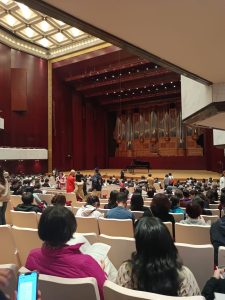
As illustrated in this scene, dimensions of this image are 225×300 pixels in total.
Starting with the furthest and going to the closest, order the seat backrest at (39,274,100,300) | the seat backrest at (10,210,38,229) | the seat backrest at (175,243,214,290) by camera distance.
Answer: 1. the seat backrest at (10,210,38,229)
2. the seat backrest at (175,243,214,290)
3. the seat backrest at (39,274,100,300)

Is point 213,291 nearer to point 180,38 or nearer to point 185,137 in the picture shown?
point 180,38

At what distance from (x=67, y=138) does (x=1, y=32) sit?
298 inches

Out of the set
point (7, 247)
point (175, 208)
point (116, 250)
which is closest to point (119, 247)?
point (116, 250)

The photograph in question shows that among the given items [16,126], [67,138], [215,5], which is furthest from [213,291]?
[67,138]

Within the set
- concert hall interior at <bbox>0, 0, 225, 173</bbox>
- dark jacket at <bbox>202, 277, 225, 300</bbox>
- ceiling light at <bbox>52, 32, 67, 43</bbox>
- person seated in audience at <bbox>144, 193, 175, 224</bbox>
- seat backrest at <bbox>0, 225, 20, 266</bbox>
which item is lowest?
seat backrest at <bbox>0, 225, 20, 266</bbox>

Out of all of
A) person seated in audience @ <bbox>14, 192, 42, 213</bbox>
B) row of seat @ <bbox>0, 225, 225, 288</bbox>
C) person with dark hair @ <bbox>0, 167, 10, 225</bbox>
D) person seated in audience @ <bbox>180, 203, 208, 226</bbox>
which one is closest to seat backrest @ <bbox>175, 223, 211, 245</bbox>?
person seated in audience @ <bbox>180, 203, 208, 226</bbox>

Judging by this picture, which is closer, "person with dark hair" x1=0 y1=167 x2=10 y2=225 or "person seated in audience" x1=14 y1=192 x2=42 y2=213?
"person seated in audience" x1=14 y1=192 x2=42 y2=213

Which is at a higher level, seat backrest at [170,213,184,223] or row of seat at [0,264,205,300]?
row of seat at [0,264,205,300]

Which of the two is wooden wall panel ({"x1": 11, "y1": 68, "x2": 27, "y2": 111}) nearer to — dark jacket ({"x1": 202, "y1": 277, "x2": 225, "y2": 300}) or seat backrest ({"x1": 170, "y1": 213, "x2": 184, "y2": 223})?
seat backrest ({"x1": 170, "y1": 213, "x2": 184, "y2": 223})

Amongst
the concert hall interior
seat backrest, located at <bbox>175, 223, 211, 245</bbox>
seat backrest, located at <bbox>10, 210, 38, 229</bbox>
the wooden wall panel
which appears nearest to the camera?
seat backrest, located at <bbox>175, 223, 211, 245</bbox>

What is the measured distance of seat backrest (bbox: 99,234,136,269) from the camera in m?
2.68

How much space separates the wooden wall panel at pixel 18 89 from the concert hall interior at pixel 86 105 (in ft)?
0.18

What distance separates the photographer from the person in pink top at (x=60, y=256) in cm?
180

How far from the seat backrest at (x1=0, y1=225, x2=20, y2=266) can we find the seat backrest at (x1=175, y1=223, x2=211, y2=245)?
1.66 meters
